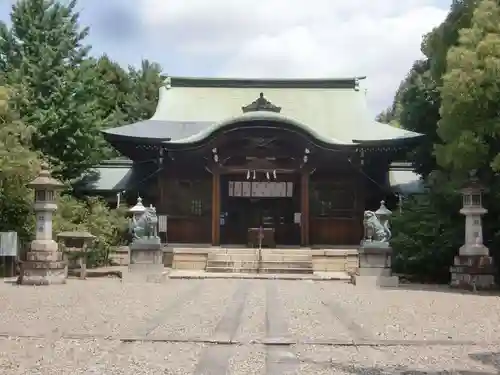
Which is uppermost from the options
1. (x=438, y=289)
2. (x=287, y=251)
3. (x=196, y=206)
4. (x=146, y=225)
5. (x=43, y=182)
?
(x=43, y=182)

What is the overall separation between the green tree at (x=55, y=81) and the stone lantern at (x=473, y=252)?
12981 millimetres

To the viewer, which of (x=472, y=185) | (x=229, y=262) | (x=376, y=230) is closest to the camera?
(x=472, y=185)

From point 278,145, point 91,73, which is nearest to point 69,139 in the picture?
point 91,73

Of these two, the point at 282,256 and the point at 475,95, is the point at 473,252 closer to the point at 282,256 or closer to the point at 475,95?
the point at 475,95

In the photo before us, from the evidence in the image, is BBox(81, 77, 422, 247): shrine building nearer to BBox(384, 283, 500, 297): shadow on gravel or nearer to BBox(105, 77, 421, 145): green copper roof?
BBox(105, 77, 421, 145): green copper roof

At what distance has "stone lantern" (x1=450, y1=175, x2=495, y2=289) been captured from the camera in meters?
14.1

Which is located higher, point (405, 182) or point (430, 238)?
point (405, 182)

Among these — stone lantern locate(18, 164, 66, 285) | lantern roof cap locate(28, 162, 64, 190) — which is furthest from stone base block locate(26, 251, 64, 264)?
lantern roof cap locate(28, 162, 64, 190)

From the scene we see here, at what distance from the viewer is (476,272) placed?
14055 mm

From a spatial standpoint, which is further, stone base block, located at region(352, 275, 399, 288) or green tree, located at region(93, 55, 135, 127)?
green tree, located at region(93, 55, 135, 127)

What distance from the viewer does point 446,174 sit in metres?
16.9

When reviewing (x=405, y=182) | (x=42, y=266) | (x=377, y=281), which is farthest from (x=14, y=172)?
(x=405, y=182)

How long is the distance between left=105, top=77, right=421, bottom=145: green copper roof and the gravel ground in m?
11.5

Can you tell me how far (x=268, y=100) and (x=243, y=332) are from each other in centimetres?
2023
